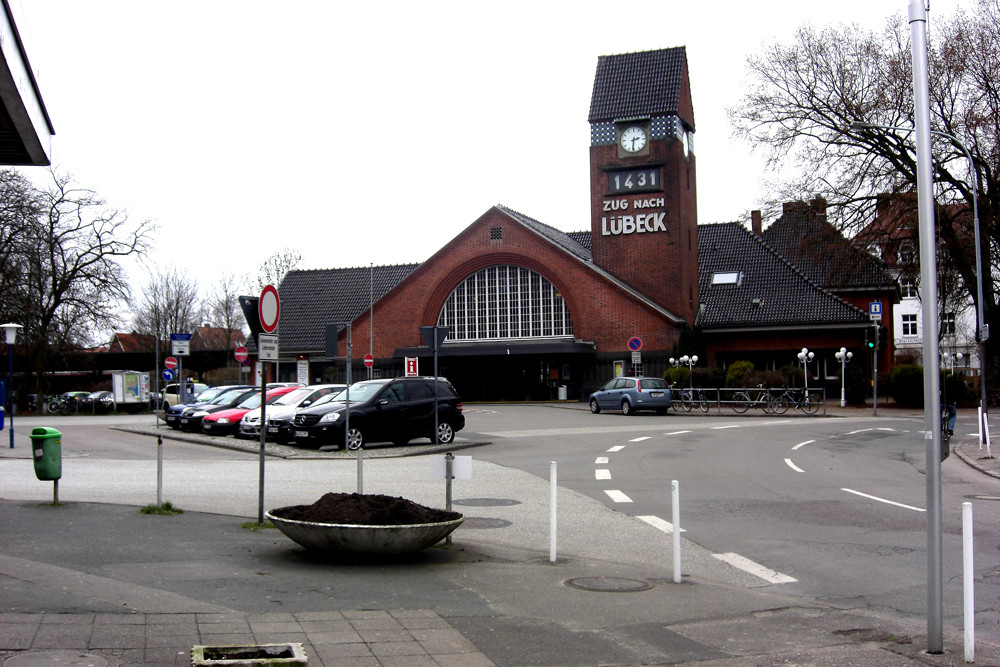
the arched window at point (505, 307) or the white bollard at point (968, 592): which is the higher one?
the arched window at point (505, 307)

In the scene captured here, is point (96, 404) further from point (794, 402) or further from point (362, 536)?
point (362, 536)

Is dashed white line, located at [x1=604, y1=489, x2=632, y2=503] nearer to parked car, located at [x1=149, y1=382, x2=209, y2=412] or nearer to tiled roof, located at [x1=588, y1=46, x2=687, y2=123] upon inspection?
parked car, located at [x1=149, y1=382, x2=209, y2=412]

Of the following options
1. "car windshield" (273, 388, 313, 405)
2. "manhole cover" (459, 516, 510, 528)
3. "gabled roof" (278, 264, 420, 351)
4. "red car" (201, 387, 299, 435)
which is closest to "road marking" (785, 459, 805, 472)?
"manhole cover" (459, 516, 510, 528)

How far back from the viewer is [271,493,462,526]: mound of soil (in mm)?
8914

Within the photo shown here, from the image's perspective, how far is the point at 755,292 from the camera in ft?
177

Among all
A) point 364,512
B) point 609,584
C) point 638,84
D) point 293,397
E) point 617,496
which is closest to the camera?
point 609,584

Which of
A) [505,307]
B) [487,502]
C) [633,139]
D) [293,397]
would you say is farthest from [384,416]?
[505,307]

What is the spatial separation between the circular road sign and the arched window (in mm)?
43144

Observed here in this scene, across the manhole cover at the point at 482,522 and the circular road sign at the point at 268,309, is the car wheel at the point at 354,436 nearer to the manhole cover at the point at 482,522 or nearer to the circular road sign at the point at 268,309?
the manhole cover at the point at 482,522

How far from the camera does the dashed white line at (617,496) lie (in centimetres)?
1418

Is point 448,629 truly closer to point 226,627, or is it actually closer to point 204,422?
point 226,627

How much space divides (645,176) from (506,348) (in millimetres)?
11910

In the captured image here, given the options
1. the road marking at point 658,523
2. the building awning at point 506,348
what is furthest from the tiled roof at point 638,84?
the road marking at point 658,523

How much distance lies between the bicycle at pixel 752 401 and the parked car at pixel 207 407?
61.7 feet
